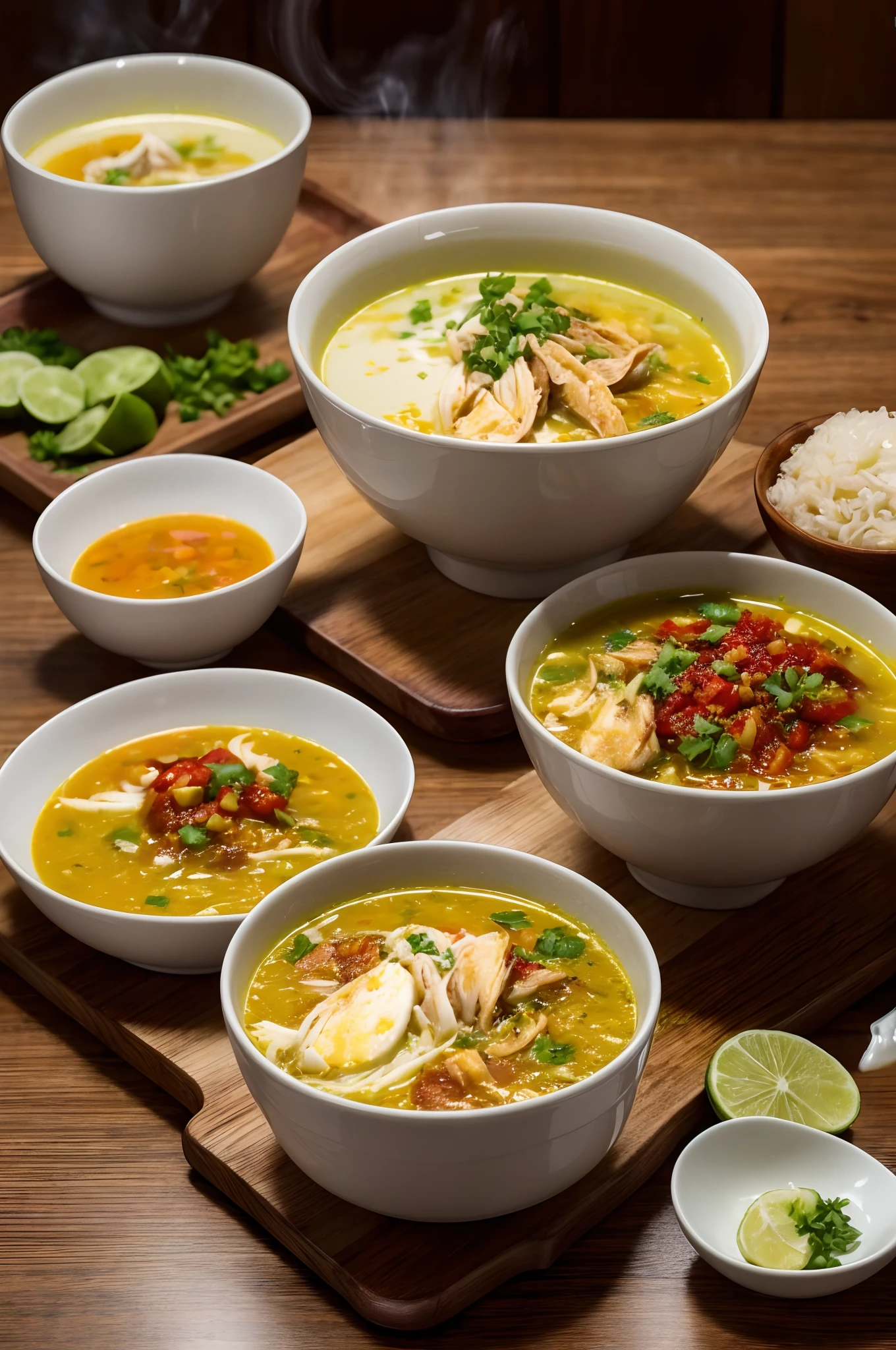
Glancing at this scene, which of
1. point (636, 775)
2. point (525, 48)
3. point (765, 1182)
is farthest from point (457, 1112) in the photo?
point (525, 48)

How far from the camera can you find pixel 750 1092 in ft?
5.87

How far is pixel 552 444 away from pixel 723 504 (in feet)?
2.05

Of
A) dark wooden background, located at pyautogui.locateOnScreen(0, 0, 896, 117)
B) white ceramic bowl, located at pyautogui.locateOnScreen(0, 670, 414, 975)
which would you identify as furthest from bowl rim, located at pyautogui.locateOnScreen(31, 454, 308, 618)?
dark wooden background, located at pyautogui.locateOnScreen(0, 0, 896, 117)

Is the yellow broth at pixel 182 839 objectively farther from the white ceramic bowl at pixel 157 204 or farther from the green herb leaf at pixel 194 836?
the white ceramic bowl at pixel 157 204

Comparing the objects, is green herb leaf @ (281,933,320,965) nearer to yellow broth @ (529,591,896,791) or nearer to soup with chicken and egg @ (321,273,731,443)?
yellow broth @ (529,591,896,791)

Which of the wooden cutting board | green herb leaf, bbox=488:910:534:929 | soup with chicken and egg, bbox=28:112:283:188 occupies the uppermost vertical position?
soup with chicken and egg, bbox=28:112:283:188

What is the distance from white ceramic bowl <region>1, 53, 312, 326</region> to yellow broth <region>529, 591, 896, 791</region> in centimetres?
120

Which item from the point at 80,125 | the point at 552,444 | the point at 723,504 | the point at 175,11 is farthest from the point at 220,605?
the point at 175,11

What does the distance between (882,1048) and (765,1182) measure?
25cm

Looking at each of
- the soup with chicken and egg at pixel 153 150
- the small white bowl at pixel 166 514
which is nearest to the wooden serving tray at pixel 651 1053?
the small white bowl at pixel 166 514

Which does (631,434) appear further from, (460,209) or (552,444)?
(460,209)

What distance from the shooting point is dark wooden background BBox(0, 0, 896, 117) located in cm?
445

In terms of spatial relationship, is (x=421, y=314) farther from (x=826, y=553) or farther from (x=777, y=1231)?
(x=777, y=1231)

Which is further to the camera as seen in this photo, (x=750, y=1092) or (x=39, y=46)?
(x=39, y=46)
